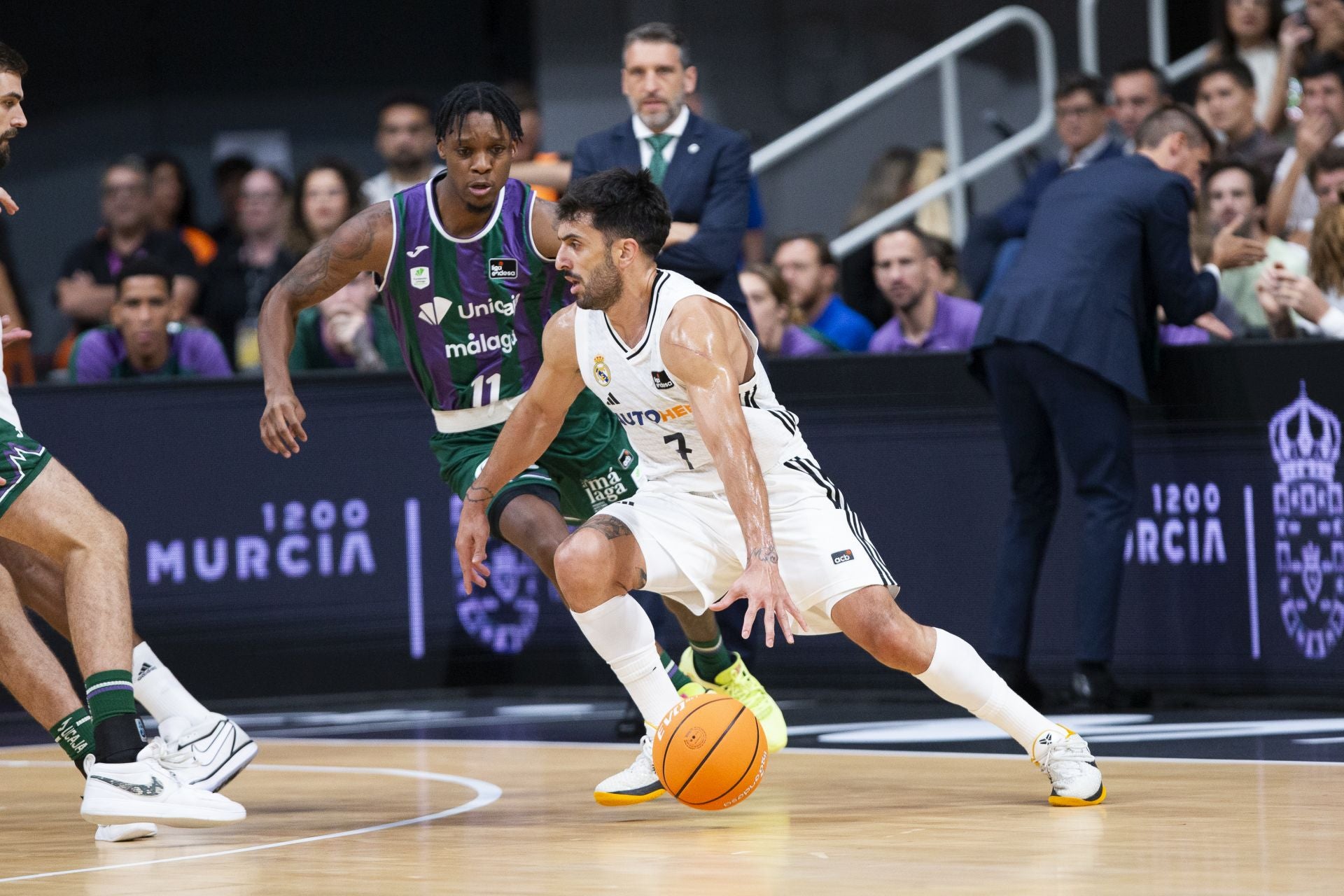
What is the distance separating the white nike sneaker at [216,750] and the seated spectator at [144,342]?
3697 mm

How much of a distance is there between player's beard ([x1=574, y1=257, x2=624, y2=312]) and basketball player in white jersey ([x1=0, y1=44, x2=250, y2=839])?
140 centimetres

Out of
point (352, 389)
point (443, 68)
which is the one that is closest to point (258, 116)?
point (443, 68)

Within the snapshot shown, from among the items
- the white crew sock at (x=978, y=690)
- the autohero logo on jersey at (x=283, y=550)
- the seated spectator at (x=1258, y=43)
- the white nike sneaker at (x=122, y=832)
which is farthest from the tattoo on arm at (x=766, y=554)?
the seated spectator at (x=1258, y=43)

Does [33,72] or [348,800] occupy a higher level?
[33,72]

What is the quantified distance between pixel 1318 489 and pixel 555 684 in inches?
135

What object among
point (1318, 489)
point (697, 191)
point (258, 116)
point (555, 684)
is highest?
point (258, 116)

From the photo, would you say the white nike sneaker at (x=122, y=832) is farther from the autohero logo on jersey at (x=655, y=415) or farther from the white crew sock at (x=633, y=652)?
the autohero logo on jersey at (x=655, y=415)

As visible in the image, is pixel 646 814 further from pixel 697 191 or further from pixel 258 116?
pixel 258 116

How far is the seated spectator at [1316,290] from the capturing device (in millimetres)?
8070

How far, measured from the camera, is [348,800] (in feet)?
21.2

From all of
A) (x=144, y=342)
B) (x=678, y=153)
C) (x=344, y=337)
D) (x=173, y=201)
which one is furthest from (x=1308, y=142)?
(x=173, y=201)

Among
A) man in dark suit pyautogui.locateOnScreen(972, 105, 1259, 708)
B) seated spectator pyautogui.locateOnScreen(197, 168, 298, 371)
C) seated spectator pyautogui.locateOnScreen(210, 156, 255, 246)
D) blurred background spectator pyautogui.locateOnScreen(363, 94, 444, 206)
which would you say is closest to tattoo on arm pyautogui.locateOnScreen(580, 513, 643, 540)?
man in dark suit pyautogui.locateOnScreen(972, 105, 1259, 708)

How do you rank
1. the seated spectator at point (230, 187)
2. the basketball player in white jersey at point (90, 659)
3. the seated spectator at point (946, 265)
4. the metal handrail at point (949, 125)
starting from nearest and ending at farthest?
1. the basketball player in white jersey at point (90, 659)
2. the seated spectator at point (946, 265)
3. the metal handrail at point (949, 125)
4. the seated spectator at point (230, 187)

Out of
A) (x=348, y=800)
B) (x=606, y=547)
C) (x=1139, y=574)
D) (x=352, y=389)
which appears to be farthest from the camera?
(x=352, y=389)
